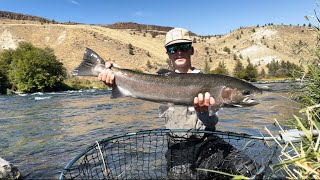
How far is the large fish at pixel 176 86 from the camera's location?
4.45 meters

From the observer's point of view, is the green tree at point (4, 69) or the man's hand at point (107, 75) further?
the green tree at point (4, 69)

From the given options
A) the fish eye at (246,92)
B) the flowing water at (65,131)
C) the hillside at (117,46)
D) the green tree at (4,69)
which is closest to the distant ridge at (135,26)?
the hillside at (117,46)

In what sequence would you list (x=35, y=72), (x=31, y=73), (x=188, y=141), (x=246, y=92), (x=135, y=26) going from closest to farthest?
(x=246, y=92) < (x=188, y=141) < (x=31, y=73) < (x=35, y=72) < (x=135, y=26)

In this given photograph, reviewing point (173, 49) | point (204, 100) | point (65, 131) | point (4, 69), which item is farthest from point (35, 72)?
point (204, 100)

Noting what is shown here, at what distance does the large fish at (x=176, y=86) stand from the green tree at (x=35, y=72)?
47599 millimetres

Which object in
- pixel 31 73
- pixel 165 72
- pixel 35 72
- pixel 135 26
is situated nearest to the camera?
pixel 165 72

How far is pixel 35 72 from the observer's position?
51.7 metres

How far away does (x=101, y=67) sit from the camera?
16.0 ft

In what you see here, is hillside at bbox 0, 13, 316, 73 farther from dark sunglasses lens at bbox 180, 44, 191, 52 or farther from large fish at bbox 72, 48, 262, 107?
large fish at bbox 72, 48, 262, 107

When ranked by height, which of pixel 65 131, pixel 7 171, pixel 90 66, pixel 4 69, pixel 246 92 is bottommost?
pixel 65 131

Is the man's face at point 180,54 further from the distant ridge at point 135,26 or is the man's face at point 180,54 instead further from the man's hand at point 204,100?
the distant ridge at point 135,26

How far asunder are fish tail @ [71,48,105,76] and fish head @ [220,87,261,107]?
1722 millimetres

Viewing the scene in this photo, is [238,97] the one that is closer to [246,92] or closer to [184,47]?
[246,92]

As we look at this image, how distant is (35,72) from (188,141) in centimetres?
4998
